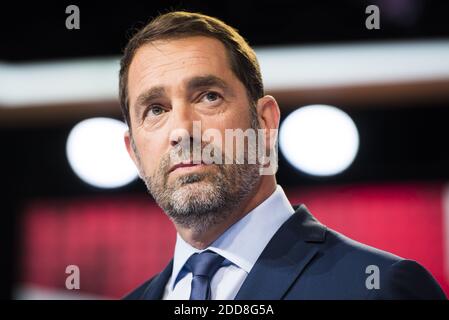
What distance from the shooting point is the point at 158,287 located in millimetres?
1034

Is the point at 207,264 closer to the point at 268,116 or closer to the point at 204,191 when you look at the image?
the point at 204,191

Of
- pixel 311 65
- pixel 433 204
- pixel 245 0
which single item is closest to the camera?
pixel 245 0

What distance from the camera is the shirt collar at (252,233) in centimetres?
94

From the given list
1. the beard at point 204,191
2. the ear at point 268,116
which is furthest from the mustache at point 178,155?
the ear at point 268,116

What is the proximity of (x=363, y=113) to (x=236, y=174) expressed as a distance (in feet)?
3.26

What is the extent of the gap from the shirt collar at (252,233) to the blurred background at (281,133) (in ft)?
1.43

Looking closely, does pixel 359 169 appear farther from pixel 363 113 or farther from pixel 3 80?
pixel 3 80

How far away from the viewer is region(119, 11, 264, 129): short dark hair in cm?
97

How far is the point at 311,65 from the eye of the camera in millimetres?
1796

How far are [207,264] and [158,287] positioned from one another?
0.40 ft

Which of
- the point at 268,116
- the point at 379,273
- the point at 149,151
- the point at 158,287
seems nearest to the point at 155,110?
the point at 149,151

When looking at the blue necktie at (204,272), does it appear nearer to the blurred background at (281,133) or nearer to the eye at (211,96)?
the eye at (211,96)

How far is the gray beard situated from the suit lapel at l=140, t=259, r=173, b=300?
0.12 metres
